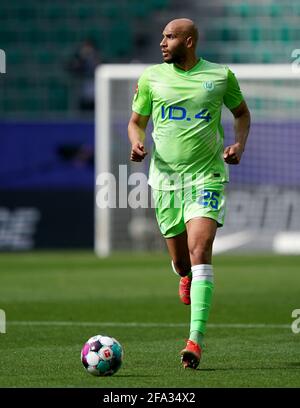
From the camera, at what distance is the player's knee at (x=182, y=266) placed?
8.08 metres

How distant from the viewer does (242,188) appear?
64.4 feet

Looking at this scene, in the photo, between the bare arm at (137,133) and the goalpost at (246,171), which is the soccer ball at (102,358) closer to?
the bare arm at (137,133)

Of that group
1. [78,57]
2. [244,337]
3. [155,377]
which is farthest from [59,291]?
[78,57]

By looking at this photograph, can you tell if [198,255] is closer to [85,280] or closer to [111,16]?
[85,280]

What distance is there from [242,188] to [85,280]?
17.4ft

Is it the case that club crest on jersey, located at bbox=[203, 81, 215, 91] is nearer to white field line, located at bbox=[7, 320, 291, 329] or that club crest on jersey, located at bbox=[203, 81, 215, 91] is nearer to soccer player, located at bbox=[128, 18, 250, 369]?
soccer player, located at bbox=[128, 18, 250, 369]

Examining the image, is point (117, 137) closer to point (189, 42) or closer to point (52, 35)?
point (52, 35)

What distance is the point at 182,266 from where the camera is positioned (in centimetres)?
814

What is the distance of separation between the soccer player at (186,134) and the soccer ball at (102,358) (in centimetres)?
90

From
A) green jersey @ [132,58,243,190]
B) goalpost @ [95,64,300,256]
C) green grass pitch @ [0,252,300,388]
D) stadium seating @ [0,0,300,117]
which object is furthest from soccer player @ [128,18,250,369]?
stadium seating @ [0,0,300,117]

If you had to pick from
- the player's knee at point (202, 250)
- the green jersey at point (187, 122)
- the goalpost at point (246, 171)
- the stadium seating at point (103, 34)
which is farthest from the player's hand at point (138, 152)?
the stadium seating at point (103, 34)

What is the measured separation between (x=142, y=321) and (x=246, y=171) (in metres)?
9.56

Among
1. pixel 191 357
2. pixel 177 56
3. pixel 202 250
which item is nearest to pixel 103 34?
pixel 177 56

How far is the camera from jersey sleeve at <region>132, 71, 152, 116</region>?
25.3 feet
